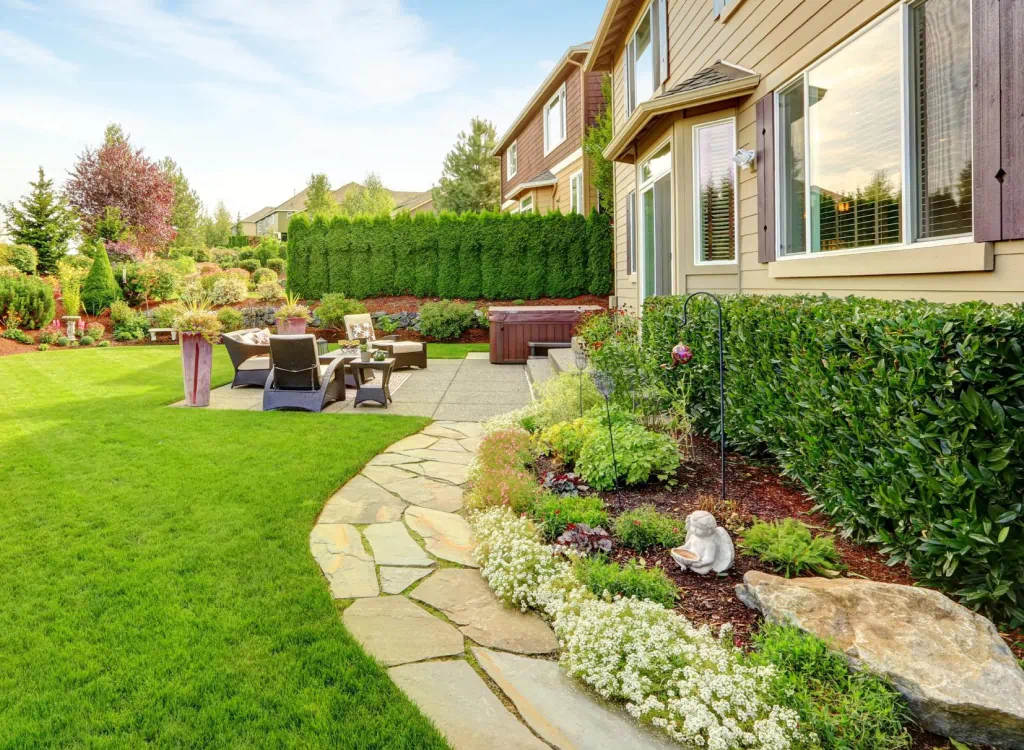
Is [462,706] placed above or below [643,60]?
below

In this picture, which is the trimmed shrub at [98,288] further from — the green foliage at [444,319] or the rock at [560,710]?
the rock at [560,710]

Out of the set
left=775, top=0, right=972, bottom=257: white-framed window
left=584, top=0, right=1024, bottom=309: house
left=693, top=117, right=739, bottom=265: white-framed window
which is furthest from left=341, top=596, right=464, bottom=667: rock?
left=693, top=117, right=739, bottom=265: white-framed window

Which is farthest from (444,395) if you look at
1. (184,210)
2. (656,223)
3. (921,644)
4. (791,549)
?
(184,210)

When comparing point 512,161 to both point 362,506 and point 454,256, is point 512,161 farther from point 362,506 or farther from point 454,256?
point 362,506

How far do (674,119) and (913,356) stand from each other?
16.8ft

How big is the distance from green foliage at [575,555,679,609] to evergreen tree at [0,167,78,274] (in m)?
28.0

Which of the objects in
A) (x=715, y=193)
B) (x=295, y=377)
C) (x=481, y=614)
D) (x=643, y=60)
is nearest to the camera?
(x=481, y=614)

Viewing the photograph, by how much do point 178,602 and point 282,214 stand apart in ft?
198

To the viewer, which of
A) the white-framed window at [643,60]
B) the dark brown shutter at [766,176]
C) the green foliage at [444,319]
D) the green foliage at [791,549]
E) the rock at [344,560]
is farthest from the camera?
the green foliage at [444,319]

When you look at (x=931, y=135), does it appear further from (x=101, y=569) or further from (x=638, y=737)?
(x=101, y=569)

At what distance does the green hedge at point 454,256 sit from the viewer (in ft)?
55.2

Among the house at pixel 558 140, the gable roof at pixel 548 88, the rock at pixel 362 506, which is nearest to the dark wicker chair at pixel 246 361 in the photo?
the rock at pixel 362 506

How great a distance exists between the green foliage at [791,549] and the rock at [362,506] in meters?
2.30

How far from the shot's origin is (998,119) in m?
3.21
